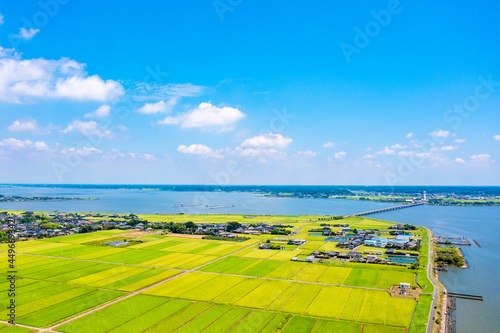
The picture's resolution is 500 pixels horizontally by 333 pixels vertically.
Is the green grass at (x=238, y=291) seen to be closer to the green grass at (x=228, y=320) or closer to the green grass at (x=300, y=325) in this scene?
the green grass at (x=228, y=320)

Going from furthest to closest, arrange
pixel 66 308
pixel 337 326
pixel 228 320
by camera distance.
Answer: pixel 66 308
pixel 228 320
pixel 337 326

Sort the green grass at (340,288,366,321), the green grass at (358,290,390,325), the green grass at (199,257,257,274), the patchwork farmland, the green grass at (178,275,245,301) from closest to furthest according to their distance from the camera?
the patchwork farmland → the green grass at (358,290,390,325) → the green grass at (340,288,366,321) → the green grass at (178,275,245,301) → the green grass at (199,257,257,274)

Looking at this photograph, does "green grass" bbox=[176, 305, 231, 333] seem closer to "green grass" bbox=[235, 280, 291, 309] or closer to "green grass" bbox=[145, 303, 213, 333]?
"green grass" bbox=[145, 303, 213, 333]

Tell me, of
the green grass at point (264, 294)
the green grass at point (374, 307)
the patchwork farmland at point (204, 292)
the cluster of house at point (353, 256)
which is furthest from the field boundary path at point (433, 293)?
the green grass at point (264, 294)

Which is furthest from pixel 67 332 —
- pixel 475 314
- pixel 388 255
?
pixel 388 255

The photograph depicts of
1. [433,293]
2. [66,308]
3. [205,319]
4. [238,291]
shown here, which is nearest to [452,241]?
[433,293]

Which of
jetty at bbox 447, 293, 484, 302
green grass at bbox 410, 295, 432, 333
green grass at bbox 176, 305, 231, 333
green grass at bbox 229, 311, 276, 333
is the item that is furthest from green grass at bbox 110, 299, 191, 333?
jetty at bbox 447, 293, 484, 302

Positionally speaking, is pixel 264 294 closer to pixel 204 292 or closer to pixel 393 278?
pixel 204 292

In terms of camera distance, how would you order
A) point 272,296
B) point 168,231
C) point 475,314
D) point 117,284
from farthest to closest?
point 168,231
point 117,284
point 272,296
point 475,314

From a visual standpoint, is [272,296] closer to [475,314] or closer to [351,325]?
[351,325]
